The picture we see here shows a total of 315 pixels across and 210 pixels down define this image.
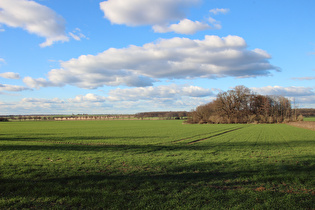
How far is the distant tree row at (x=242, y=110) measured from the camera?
3878 inches

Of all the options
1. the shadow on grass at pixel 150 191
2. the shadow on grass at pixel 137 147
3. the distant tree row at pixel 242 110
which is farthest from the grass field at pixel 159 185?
the distant tree row at pixel 242 110

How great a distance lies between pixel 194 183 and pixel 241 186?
187 centimetres

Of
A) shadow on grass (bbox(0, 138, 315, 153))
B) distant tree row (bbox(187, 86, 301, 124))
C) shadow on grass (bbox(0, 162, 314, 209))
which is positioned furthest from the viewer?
distant tree row (bbox(187, 86, 301, 124))

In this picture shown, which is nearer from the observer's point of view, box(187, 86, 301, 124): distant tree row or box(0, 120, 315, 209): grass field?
box(0, 120, 315, 209): grass field

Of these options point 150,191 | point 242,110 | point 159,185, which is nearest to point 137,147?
point 159,185

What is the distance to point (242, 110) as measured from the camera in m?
102

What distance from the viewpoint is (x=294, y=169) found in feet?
40.1

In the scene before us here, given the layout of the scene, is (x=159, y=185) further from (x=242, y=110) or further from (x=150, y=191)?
(x=242, y=110)

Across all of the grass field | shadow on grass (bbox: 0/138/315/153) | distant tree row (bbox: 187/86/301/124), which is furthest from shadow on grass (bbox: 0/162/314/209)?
distant tree row (bbox: 187/86/301/124)

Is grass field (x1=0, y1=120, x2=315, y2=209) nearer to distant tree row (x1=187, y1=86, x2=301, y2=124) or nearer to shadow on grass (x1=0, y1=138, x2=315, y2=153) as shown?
shadow on grass (x1=0, y1=138, x2=315, y2=153)

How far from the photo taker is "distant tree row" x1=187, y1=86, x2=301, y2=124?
98.5 meters

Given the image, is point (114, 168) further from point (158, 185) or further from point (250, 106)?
point (250, 106)

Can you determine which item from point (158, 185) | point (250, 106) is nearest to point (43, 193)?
point (158, 185)

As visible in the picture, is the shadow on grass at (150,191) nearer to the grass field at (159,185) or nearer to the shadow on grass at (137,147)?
the grass field at (159,185)
